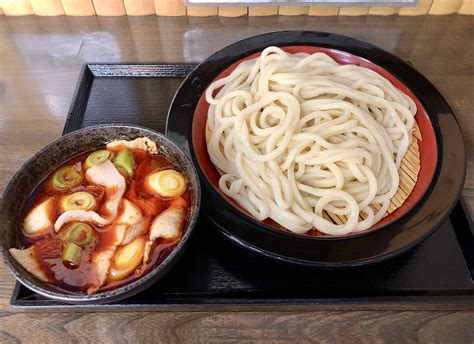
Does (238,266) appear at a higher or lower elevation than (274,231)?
lower

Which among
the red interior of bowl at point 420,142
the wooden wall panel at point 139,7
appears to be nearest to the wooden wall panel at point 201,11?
the wooden wall panel at point 139,7

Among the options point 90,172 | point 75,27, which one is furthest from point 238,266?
point 75,27

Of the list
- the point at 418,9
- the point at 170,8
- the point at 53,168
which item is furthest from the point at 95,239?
the point at 418,9

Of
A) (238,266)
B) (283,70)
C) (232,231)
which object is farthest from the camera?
(283,70)

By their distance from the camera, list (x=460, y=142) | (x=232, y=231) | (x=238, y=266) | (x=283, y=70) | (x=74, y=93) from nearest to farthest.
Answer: (x=232, y=231) < (x=238, y=266) < (x=460, y=142) < (x=283, y=70) < (x=74, y=93)

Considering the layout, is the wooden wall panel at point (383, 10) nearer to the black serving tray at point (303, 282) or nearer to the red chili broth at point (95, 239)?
the black serving tray at point (303, 282)

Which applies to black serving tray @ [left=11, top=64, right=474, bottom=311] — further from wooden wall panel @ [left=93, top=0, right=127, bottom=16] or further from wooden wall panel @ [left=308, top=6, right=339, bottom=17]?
wooden wall panel @ [left=93, top=0, right=127, bottom=16]

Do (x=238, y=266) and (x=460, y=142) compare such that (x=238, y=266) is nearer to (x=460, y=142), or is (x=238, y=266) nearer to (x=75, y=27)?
(x=460, y=142)
